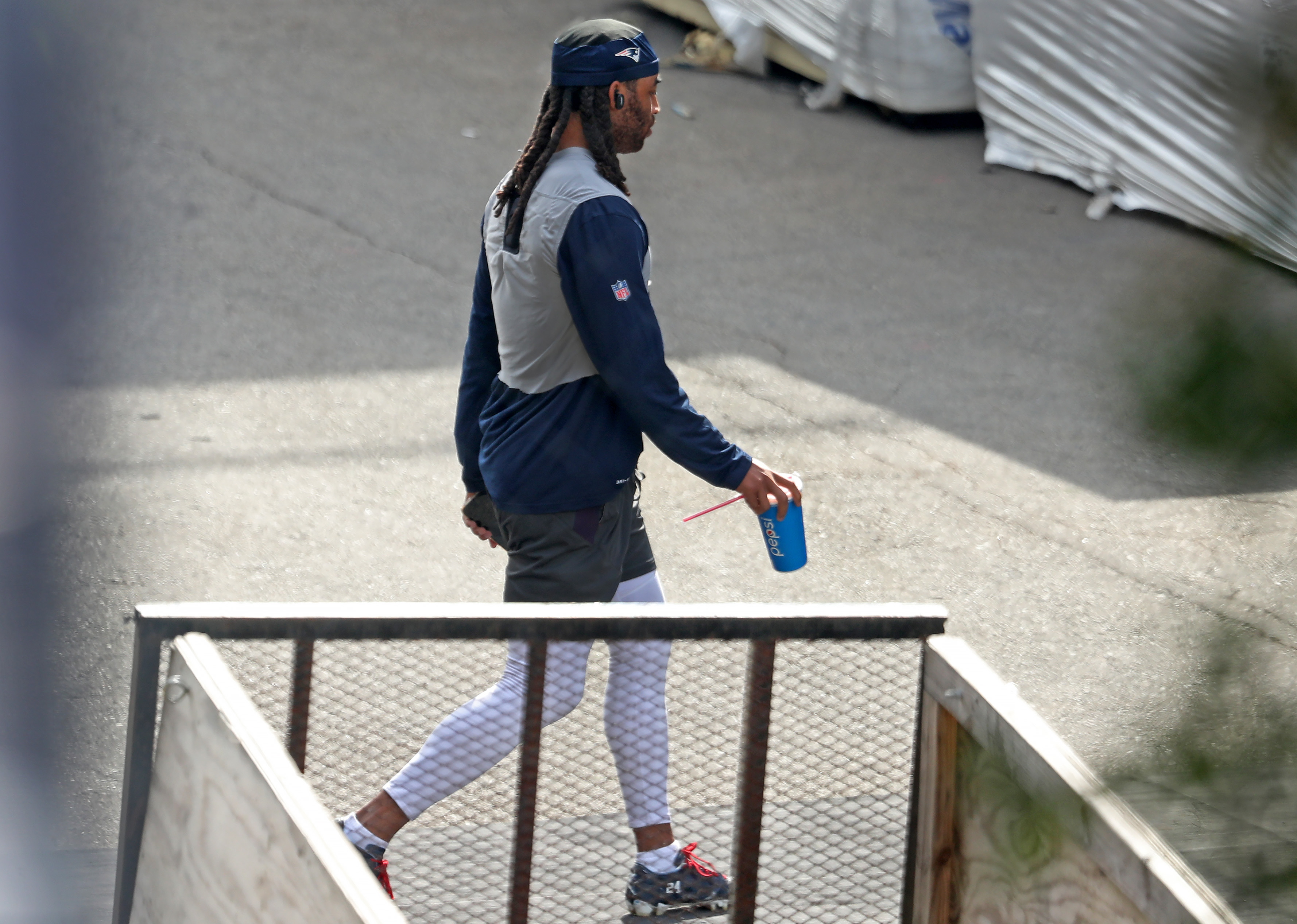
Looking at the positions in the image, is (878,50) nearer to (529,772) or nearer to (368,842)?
(368,842)

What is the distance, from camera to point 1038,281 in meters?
7.37

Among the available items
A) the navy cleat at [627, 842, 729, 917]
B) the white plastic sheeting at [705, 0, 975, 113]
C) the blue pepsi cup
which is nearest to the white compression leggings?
the navy cleat at [627, 842, 729, 917]

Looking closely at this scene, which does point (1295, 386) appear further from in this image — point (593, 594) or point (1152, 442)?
point (593, 594)

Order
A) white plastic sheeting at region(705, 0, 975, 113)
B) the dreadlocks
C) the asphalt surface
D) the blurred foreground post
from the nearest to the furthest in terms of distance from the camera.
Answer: the blurred foreground post < the dreadlocks < the asphalt surface < white plastic sheeting at region(705, 0, 975, 113)

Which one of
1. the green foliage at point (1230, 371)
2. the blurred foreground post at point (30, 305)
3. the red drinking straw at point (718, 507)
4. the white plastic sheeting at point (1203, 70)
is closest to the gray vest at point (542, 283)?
the red drinking straw at point (718, 507)

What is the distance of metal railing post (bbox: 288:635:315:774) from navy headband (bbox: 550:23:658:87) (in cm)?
123

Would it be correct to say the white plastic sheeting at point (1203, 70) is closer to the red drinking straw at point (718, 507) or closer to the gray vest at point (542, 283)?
the gray vest at point (542, 283)

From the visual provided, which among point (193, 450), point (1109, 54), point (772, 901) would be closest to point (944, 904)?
point (772, 901)

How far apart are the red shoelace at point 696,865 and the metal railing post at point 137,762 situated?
3.82 feet

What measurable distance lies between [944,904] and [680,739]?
140 cm

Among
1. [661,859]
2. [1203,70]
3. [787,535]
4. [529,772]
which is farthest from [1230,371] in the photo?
[661,859]

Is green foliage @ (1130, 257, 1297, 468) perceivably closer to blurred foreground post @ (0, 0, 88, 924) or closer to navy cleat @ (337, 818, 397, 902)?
blurred foreground post @ (0, 0, 88, 924)

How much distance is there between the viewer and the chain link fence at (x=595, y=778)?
2.68 metres

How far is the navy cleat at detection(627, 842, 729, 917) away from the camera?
118 inches
